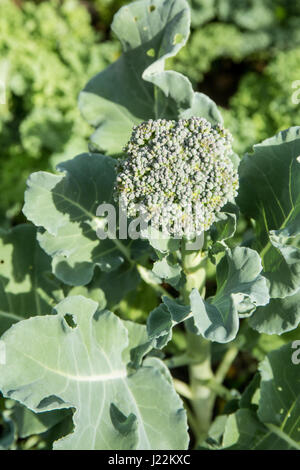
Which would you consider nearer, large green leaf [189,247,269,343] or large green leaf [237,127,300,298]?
large green leaf [189,247,269,343]

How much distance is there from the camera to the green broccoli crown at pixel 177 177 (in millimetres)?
1001

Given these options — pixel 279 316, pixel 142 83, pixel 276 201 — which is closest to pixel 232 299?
pixel 279 316

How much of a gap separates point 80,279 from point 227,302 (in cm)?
47

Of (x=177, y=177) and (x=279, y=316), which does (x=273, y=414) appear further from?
(x=177, y=177)

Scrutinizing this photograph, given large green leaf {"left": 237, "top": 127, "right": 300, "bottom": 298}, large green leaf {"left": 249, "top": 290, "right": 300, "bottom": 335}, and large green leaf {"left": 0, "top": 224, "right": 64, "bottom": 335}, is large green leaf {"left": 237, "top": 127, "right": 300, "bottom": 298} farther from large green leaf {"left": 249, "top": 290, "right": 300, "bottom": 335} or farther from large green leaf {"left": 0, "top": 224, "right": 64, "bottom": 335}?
large green leaf {"left": 0, "top": 224, "right": 64, "bottom": 335}

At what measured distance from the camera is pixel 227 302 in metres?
0.98

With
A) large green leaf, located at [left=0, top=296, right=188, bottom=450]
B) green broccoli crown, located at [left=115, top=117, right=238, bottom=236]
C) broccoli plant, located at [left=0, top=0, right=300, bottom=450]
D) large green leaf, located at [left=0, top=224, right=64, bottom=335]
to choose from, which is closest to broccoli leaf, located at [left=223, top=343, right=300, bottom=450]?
broccoli plant, located at [left=0, top=0, right=300, bottom=450]

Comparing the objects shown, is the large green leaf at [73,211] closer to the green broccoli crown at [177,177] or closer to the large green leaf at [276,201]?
the green broccoli crown at [177,177]

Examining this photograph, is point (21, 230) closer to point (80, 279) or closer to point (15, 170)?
point (80, 279)

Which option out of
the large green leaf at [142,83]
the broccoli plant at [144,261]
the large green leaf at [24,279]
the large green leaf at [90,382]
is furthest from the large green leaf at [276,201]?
the large green leaf at [24,279]

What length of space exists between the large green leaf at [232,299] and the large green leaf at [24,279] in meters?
0.61

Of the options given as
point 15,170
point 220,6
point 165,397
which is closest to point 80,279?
point 165,397

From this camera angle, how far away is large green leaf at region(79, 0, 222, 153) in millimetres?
1132

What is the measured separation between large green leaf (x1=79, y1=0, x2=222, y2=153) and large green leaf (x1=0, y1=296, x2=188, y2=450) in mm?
521
